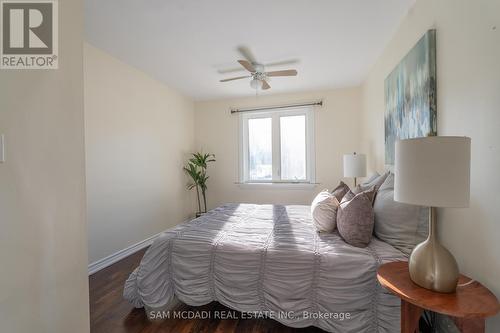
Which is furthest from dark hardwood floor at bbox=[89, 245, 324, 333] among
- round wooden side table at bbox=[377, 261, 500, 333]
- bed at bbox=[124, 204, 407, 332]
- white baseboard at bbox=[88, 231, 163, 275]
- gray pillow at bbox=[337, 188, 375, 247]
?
round wooden side table at bbox=[377, 261, 500, 333]

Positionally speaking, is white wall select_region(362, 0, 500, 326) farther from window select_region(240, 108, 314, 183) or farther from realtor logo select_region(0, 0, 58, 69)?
window select_region(240, 108, 314, 183)

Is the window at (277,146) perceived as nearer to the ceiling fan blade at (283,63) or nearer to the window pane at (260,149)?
the window pane at (260,149)

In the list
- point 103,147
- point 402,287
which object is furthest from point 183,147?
point 402,287

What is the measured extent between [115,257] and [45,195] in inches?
83.8

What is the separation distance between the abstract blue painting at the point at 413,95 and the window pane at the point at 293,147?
1.85m

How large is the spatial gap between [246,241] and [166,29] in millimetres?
2090

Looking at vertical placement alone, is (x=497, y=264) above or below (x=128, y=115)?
below

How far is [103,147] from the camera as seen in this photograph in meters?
2.64

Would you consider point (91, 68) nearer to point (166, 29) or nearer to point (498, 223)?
point (166, 29)

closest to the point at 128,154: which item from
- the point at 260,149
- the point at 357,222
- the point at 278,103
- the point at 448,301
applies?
the point at 260,149

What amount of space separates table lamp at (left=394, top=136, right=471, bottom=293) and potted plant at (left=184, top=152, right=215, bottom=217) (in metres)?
3.56

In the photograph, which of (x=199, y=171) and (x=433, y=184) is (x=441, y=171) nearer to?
(x=433, y=184)

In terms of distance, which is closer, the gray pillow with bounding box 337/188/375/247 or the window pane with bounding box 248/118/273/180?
the gray pillow with bounding box 337/188/375/247

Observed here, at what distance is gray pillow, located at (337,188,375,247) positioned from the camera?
1620mm
